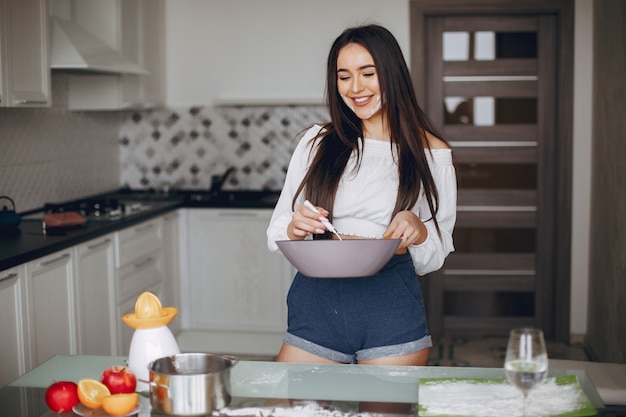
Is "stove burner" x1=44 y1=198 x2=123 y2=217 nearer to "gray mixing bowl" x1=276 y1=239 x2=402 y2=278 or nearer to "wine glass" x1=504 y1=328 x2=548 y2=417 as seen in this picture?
"gray mixing bowl" x1=276 y1=239 x2=402 y2=278

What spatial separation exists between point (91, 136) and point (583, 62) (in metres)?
3.08

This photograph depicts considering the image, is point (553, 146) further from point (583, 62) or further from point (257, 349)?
point (257, 349)

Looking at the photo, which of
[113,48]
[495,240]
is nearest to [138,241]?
[113,48]

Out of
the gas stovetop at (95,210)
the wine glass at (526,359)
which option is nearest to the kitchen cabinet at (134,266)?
the gas stovetop at (95,210)

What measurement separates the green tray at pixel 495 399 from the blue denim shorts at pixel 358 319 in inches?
14.6

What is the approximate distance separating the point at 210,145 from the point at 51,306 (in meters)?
2.28

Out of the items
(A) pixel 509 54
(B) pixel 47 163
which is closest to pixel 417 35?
(A) pixel 509 54

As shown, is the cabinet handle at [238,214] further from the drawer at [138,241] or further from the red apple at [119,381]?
the red apple at [119,381]

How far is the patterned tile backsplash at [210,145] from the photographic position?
5430mm

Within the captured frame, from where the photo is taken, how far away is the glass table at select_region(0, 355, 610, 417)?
157cm

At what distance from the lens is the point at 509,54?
5191mm

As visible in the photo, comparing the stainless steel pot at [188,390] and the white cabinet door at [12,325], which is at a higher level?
the stainless steel pot at [188,390]

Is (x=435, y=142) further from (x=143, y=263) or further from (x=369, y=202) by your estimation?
(x=143, y=263)

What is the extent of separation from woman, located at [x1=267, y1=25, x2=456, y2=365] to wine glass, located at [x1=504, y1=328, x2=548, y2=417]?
0.67 metres
